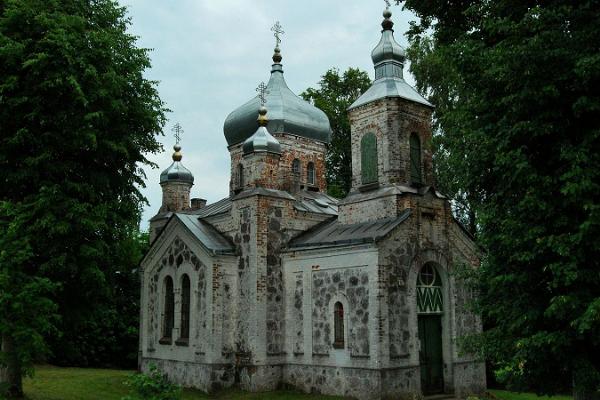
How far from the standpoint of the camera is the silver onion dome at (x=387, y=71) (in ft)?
55.5

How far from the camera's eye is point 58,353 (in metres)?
23.0

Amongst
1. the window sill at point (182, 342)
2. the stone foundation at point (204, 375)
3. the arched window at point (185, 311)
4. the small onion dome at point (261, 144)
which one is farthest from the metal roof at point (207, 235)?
the stone foundation at point (204, 375)

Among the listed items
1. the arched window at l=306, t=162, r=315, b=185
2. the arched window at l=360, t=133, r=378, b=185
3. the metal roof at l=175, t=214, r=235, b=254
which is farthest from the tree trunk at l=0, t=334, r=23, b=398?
the arched window at l=306, t=162, r=315, b=185

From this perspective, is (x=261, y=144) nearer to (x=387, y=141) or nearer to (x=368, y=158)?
(x=368, y=158)

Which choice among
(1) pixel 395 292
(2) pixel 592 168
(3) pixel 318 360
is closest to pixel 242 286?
(3) pixel 318 360

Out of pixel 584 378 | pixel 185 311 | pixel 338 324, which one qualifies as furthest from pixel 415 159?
pixel 584 378

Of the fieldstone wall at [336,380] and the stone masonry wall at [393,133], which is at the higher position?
the stone masonry wall at [393,133]

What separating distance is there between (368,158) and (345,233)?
222cm

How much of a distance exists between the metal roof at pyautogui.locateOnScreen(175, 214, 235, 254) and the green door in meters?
5.58

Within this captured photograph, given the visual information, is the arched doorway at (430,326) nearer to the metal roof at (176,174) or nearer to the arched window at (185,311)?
the arched window at (185,311)

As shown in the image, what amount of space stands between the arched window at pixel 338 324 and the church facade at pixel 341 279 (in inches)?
1.0

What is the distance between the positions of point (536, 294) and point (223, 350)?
30.6ft

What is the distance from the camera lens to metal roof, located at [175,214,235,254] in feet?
56.3

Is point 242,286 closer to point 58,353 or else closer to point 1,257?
point 1,257
